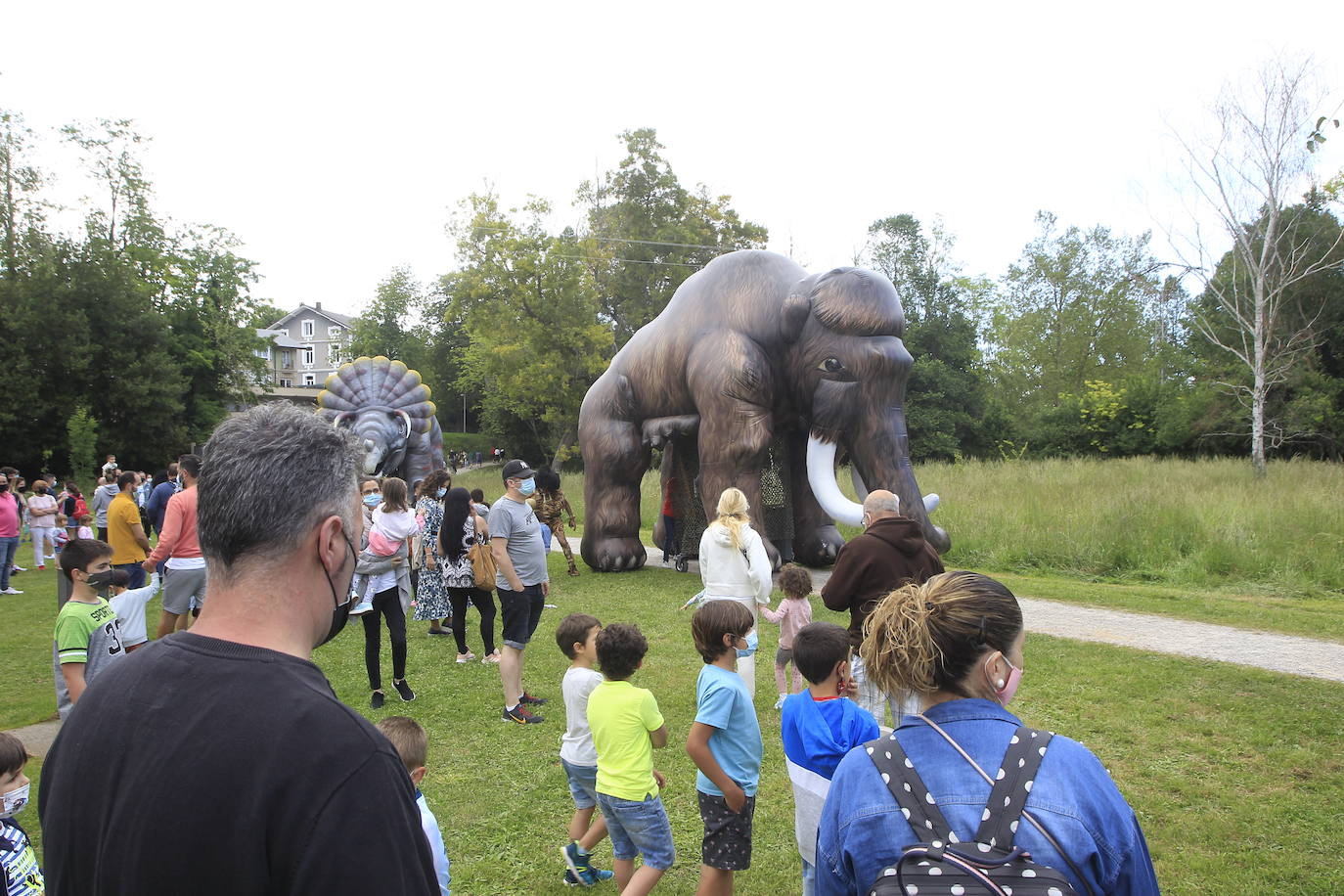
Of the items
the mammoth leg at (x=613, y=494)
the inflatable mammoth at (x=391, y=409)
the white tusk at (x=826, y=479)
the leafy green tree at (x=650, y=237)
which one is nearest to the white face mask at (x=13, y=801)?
the white tusk at (x=826, y=479)

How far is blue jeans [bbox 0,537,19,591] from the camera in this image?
10195mm

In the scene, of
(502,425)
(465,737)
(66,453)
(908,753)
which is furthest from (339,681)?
(502,425)

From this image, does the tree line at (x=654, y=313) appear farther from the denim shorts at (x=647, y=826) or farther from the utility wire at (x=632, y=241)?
the denim shorts at (x=647, y=826)

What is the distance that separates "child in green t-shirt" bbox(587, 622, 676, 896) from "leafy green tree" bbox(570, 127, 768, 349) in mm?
30071

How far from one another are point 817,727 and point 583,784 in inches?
45.4

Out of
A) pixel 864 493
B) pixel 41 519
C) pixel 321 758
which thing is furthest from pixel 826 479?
pixel 41 519

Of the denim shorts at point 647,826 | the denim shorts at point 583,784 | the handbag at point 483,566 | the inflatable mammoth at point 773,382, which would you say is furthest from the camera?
the inflatable mammoth at point 773,382

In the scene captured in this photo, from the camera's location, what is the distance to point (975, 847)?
4.19 ft

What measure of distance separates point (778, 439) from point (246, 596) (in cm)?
824

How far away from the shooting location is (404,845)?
1059 millimetres

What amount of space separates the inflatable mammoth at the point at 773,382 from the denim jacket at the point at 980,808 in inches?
232

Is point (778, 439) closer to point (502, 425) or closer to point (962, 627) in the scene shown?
point (962, 627)

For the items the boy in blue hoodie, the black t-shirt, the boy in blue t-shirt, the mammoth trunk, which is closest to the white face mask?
the black t-shirt

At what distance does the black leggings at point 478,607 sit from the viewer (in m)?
5.93
